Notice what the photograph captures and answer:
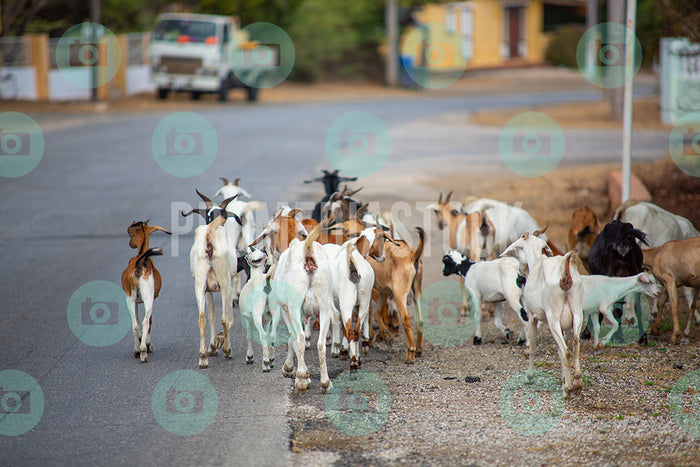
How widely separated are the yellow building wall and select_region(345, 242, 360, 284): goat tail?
4687 centimetres

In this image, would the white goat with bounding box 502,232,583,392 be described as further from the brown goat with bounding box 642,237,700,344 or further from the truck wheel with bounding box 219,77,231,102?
the truck wheel with bounding box 219,77,231,102

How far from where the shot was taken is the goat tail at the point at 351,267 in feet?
20.4

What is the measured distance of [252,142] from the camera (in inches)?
816

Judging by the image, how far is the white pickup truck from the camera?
2877 cm

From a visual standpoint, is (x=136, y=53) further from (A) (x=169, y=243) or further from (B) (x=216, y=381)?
(B) (x=216, y=381)

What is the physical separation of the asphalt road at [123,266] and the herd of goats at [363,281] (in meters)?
0.42

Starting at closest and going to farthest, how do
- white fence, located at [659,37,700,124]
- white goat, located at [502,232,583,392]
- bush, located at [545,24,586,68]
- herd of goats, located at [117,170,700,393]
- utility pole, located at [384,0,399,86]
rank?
white goat, located at [502,232,583,392], herd of goats, located at [117,170,700,393], white fence, located at [659,37,700,124], utility pole, located at [384,0,399,86], bush, located at [545,24,586,68]

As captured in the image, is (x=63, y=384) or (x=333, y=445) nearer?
(x=333, y=445)

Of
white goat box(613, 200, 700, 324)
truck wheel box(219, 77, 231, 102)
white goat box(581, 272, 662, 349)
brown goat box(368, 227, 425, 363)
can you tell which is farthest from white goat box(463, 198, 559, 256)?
truck wheel box(219, 77, 231, 102)

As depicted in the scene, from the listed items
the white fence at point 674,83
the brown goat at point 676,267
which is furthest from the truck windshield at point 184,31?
the brown goat at point 676,267

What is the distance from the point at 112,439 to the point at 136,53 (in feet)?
104

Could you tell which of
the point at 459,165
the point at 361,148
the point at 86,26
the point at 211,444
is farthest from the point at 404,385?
the point at 86,26

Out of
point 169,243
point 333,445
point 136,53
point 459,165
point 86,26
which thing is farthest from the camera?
point 136,53

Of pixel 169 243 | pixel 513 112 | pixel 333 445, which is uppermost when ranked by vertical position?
pixel 513 112
